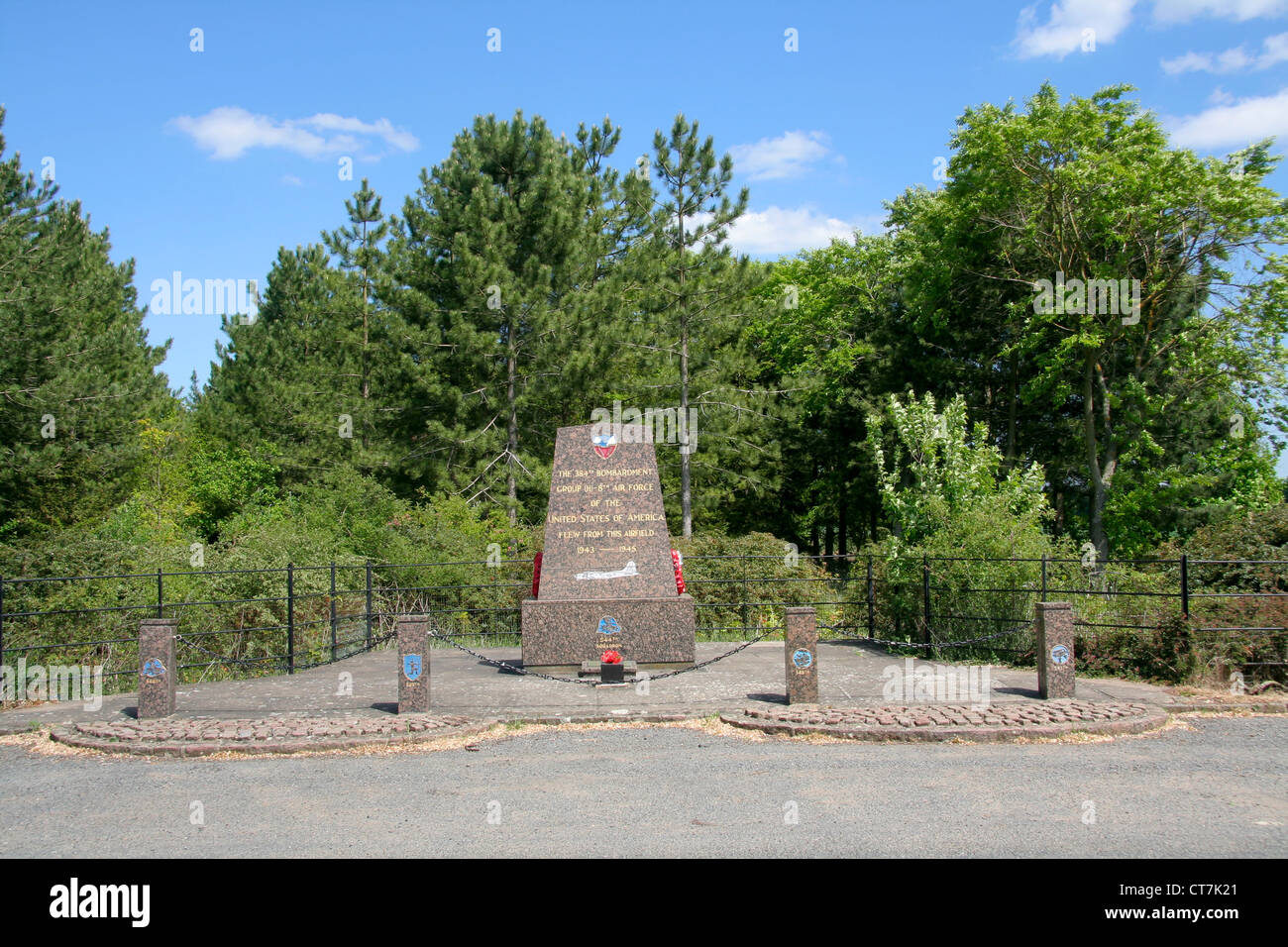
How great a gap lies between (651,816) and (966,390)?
2942cm

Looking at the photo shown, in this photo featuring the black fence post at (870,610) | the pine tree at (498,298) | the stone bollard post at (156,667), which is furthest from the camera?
the pine tree at (498,298)

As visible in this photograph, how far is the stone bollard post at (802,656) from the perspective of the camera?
31.2 ft

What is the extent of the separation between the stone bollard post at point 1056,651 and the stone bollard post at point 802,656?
7.89ft

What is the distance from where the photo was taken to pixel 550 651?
11.8 metres

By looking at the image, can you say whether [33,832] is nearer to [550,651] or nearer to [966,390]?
[550,651]

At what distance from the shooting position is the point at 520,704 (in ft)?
32.6

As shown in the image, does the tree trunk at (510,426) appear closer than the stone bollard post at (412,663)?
No

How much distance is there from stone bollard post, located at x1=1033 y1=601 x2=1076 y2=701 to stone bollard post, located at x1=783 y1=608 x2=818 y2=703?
2.41 metres

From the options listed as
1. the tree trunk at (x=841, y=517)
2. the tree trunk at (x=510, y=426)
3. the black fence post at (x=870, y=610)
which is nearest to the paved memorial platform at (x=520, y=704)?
the black fence post at (x=870, y=610)

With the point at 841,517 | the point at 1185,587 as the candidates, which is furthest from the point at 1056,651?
the point at 841,517

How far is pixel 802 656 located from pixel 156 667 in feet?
21.7

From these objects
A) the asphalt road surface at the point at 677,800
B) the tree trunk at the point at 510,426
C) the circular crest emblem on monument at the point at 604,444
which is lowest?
the asphalt road surface at the point at 677,800

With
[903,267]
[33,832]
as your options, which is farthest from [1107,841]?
[903,267]

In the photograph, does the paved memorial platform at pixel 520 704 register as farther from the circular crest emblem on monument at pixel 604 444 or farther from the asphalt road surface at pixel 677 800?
the circular crest emblem on monument at pixel 604 444
